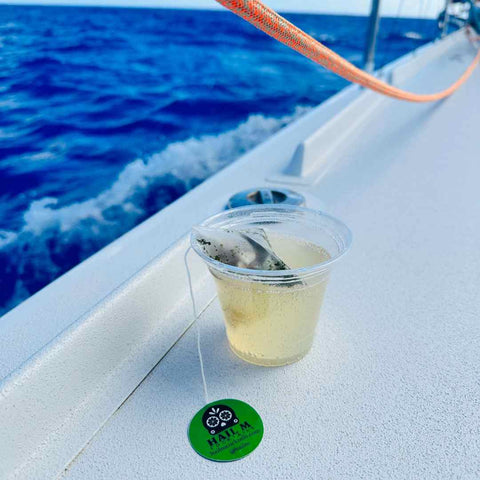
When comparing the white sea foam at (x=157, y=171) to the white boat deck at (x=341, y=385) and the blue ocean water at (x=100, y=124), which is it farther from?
the white boat deck at (x=341, y=385)

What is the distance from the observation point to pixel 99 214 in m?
2.07

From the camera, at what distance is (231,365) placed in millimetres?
522

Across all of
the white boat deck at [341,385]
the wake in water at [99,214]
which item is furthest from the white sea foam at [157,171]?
the white boat deck at [341,385]

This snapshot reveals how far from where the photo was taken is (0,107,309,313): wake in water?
1399 mm

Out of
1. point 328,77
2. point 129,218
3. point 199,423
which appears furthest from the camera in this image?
point 328,77

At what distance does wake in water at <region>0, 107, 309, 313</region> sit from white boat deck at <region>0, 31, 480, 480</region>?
2.73 ft

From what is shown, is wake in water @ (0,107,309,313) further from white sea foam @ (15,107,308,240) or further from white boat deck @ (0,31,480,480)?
white boat deck @ (0,31,480,480)

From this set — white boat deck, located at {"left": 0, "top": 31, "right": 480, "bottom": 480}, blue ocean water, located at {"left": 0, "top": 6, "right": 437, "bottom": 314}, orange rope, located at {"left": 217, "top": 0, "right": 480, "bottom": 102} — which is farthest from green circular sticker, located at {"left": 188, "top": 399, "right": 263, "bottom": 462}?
blue ocean water, located at {"left": 0, "top": 6, "right": 437, "bottom": 314}

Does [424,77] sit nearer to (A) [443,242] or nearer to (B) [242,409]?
(A) [443,242]

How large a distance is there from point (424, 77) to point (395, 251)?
7.09ft

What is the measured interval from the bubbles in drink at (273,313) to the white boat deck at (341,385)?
0.02 m

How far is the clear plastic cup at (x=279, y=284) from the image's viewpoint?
17.5 inches

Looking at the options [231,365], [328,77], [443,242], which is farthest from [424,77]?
[328,77]

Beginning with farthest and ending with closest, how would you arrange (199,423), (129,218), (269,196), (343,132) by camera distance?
(129,218) → (343,132) → (269,196) → (199,423)
